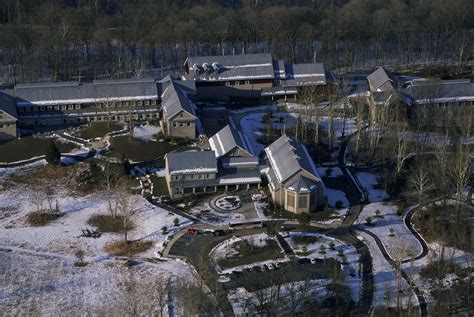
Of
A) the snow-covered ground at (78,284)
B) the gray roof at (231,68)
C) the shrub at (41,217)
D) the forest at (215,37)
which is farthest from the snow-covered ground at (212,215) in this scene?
the forest at (215,37)

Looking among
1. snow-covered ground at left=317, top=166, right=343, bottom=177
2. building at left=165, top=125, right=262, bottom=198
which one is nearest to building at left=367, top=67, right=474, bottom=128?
snow-covered ground at left=317, top=166, right=343, bottom=177

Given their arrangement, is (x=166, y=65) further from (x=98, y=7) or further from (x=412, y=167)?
(x=412, y=167)

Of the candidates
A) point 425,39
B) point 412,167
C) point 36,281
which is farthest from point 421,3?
point 36,281

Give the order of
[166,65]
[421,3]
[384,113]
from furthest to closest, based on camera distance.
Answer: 1. [421,3]
2. [166,65]
3. [384,113]

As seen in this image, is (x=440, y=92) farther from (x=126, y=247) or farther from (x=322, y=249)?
(x=126, y=247)

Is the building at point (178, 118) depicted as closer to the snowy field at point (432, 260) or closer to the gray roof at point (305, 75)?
the gray roof at point (305, 75)

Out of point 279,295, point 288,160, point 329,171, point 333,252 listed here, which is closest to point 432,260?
point 333,252
